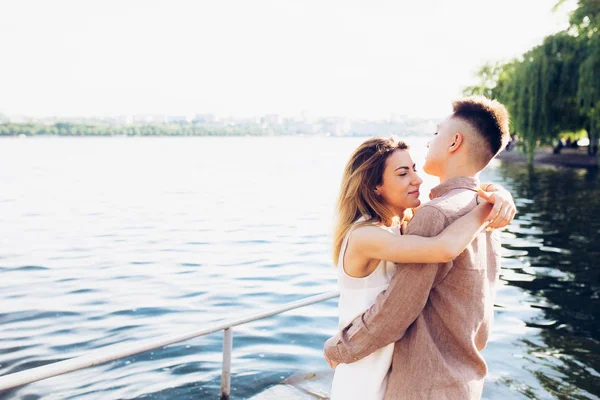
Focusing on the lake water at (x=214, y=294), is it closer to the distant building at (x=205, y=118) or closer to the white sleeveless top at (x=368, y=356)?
the white sleeveless top at (x=368, y=356)

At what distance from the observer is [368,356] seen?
1877mm

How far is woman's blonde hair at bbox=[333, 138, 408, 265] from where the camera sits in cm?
202

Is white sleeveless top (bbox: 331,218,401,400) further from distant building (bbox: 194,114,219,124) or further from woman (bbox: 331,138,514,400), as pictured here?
distant building (bbox: 194,114,219,124)

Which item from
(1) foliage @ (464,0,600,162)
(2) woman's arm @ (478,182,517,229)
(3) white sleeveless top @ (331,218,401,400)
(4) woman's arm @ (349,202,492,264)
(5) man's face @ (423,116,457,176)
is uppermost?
(1) foliage @ (464,0,600,162)

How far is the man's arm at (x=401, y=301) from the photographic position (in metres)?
1.70

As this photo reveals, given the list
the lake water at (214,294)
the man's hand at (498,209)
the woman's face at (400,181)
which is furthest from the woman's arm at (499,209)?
the lake water at (214,294)

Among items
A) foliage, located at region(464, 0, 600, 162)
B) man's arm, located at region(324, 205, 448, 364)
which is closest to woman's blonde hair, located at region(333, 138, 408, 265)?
man's arm, located at region(324, 205, 448, 364)

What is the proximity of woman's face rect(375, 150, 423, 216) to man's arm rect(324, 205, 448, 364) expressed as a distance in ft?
0.83

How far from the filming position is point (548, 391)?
5648 mm

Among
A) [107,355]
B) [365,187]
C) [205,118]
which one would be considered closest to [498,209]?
[365,187]

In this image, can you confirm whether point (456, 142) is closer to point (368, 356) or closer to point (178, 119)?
Result: point (368, 356)

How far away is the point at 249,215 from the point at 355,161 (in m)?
18.0

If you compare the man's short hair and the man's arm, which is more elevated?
the man's short hair

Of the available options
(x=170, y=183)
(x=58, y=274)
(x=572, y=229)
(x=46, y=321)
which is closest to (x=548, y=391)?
(x=46, y=321)
